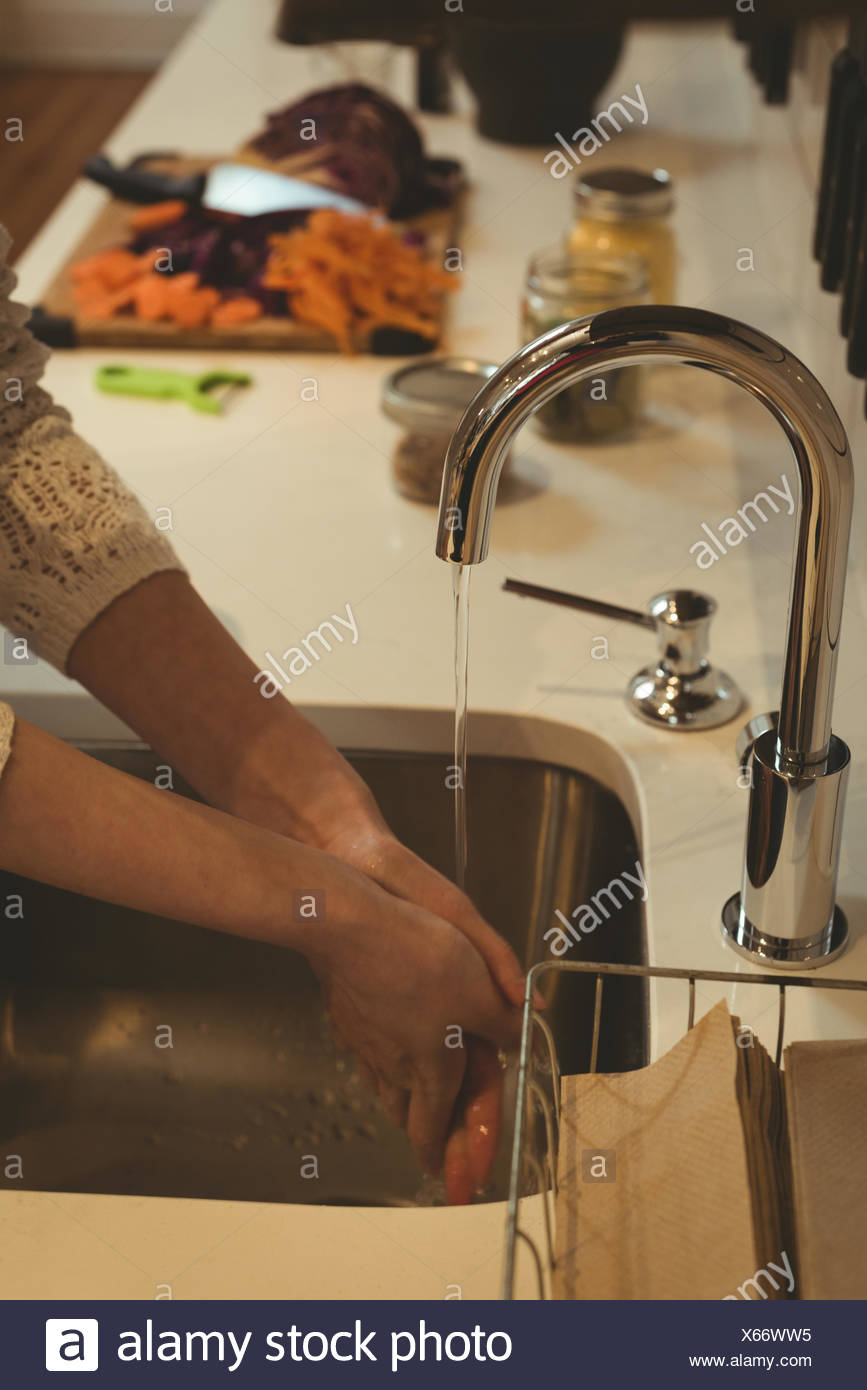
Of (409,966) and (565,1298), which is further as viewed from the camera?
(409,966)

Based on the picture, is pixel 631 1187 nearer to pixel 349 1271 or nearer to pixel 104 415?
pixel 349 1271

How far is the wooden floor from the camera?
430 centimetres

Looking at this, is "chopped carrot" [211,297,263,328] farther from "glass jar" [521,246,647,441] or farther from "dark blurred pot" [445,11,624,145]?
"dark blurred pot" [445,11,624,145]

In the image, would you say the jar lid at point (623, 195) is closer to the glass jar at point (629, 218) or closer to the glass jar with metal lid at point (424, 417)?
the glass jar at point (629, 218)

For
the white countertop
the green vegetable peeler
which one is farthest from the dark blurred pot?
the green vegetable peeler

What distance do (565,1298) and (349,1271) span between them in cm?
13

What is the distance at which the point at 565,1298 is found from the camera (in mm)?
564

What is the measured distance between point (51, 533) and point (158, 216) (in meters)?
0.86

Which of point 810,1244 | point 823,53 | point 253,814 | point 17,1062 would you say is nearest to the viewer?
point 810,1244

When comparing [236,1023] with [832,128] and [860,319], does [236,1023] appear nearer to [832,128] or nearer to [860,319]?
[860,319]

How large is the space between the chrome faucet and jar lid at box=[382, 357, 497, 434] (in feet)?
1.84

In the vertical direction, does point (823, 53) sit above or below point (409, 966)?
above

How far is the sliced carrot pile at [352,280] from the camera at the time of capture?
1453mm

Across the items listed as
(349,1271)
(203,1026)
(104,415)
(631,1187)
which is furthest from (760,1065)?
(104,415)
